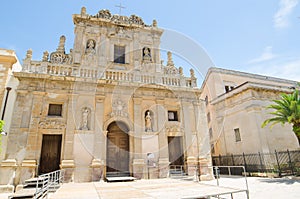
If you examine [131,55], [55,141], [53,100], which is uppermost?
[131,55]

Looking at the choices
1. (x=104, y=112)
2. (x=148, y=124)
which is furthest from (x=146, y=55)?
(x=104, y=112)

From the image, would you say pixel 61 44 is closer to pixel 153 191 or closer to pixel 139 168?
pixel 139 168

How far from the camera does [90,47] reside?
15.1 m

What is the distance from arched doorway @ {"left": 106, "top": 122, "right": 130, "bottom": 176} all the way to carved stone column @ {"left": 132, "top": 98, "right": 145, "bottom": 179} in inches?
25.7

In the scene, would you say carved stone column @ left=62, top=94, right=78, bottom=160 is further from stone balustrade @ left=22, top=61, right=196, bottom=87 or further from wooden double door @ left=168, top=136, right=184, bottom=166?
wooden double door @ left=168, top=136, right=184, bottom=166

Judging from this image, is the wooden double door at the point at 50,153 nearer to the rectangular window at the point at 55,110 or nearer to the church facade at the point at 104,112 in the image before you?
the church facade at the point at 104,112

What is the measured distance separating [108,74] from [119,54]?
289 cm

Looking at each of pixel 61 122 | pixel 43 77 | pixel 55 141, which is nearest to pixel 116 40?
pixel 43 77

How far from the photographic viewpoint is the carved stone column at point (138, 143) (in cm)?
1246

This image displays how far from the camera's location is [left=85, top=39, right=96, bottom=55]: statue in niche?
14.9 metres

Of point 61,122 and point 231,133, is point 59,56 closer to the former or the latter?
point 61,122

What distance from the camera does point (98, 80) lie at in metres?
13.3

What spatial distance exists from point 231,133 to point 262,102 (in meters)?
4.38

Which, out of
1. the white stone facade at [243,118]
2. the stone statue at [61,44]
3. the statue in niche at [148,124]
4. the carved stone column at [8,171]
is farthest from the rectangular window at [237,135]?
the carved stone column at [8,171]
